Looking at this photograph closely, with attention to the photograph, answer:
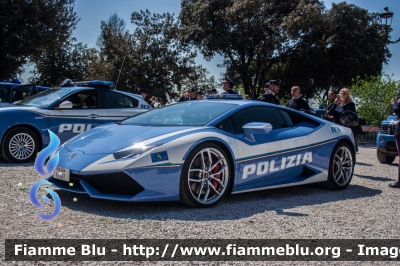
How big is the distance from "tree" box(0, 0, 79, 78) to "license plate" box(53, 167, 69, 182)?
55.9ft

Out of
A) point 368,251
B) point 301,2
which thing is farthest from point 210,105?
point 301,2

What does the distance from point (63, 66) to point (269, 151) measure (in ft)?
119

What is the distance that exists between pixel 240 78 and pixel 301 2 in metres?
7.12

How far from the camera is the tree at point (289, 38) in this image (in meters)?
28.9

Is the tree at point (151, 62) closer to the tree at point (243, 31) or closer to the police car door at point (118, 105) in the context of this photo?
the tree at point (243, 31)

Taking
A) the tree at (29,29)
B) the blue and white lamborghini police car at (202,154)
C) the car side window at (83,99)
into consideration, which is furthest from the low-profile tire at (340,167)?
the tree at (29,29)

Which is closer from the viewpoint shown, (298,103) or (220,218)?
(220,218)

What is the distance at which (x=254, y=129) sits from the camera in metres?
5.58

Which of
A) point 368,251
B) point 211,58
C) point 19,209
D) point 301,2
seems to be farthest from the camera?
point 211,58

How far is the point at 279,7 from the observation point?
30.0 m

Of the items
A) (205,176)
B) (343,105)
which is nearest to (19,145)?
(205,176)

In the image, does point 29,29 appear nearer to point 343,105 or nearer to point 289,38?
point 289,38

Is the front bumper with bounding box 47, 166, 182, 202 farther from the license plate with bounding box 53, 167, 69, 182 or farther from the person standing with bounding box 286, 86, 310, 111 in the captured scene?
the person standing with bounding box 286, 86, 310, 111

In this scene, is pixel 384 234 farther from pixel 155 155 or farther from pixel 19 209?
pixel 19 209
